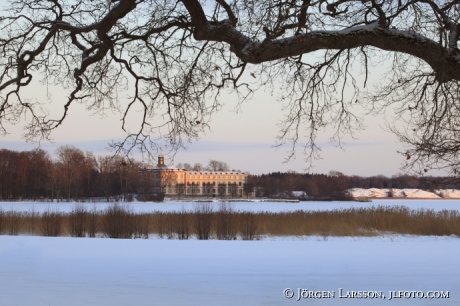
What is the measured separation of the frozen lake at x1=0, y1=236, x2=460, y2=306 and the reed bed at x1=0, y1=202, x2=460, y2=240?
222cm

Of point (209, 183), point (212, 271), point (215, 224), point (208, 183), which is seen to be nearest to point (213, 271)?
point (212, 271)

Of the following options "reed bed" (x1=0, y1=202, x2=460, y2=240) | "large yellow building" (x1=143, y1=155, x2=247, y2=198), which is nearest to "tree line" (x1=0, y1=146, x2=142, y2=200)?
"large yellow building" (x1=143, y1=155, x2=247, y2=198)

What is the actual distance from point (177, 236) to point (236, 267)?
762 centimetres

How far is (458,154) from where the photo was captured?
6.11 m

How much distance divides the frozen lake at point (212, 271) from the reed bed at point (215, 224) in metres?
2.22

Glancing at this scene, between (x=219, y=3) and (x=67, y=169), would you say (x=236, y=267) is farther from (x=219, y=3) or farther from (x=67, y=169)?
(x=67, y=169)

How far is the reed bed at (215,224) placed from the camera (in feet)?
57.1

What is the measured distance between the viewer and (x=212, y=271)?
9.75 meters

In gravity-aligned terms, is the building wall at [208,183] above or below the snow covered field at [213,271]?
above

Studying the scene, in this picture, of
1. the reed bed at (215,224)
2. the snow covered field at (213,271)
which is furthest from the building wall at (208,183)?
the snow covered field at (213,271)

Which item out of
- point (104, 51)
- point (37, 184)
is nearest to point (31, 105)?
point (104, 51)

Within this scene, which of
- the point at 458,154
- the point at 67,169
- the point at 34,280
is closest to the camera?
the point at 458,154

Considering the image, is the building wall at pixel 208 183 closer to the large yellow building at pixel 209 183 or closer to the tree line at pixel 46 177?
the large yellow building at pixel 209 183

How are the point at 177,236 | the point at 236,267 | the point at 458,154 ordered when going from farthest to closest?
the point at 177,236 → the point at 236,267 → the point at 458,154
